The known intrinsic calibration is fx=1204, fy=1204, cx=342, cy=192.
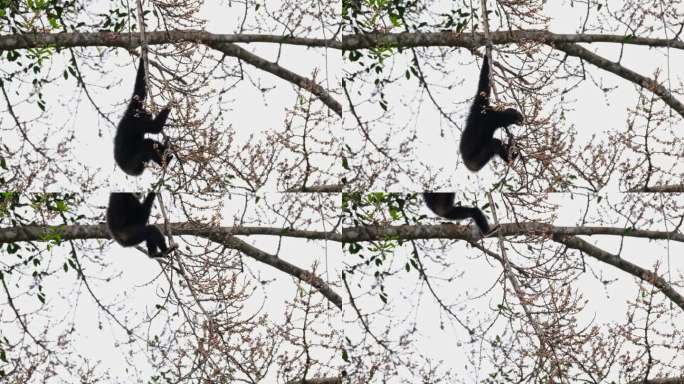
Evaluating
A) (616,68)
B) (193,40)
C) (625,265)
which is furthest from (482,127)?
(193,40)

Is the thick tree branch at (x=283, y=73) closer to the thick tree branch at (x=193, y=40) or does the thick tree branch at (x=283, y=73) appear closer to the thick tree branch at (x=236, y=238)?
the thick tree branch at (x=193, y=40)

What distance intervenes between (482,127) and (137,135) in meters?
1.23

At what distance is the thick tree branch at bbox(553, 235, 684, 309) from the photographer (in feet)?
15.4

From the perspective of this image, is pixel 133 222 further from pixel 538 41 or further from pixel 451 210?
pixel 538 41

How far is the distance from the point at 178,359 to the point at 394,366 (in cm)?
82

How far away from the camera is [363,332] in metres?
4.67

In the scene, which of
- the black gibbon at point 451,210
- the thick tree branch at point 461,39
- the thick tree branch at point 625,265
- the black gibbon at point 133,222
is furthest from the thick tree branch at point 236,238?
the thick tree branch at point 625,265

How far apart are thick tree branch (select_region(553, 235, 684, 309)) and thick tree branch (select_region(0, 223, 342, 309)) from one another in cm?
93

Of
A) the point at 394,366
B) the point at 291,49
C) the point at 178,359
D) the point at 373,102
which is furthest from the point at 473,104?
the point at 178,359

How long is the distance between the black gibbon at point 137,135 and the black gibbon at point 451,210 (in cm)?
101

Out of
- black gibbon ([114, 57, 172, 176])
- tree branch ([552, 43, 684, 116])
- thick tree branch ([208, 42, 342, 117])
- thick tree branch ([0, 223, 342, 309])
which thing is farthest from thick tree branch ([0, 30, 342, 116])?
tree branch ([552, 43, 684, 116])

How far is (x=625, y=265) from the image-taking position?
15.7 feet

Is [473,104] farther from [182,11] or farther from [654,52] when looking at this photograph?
[182,11]

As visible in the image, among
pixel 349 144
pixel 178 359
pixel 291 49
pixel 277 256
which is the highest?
pixel 291 49
